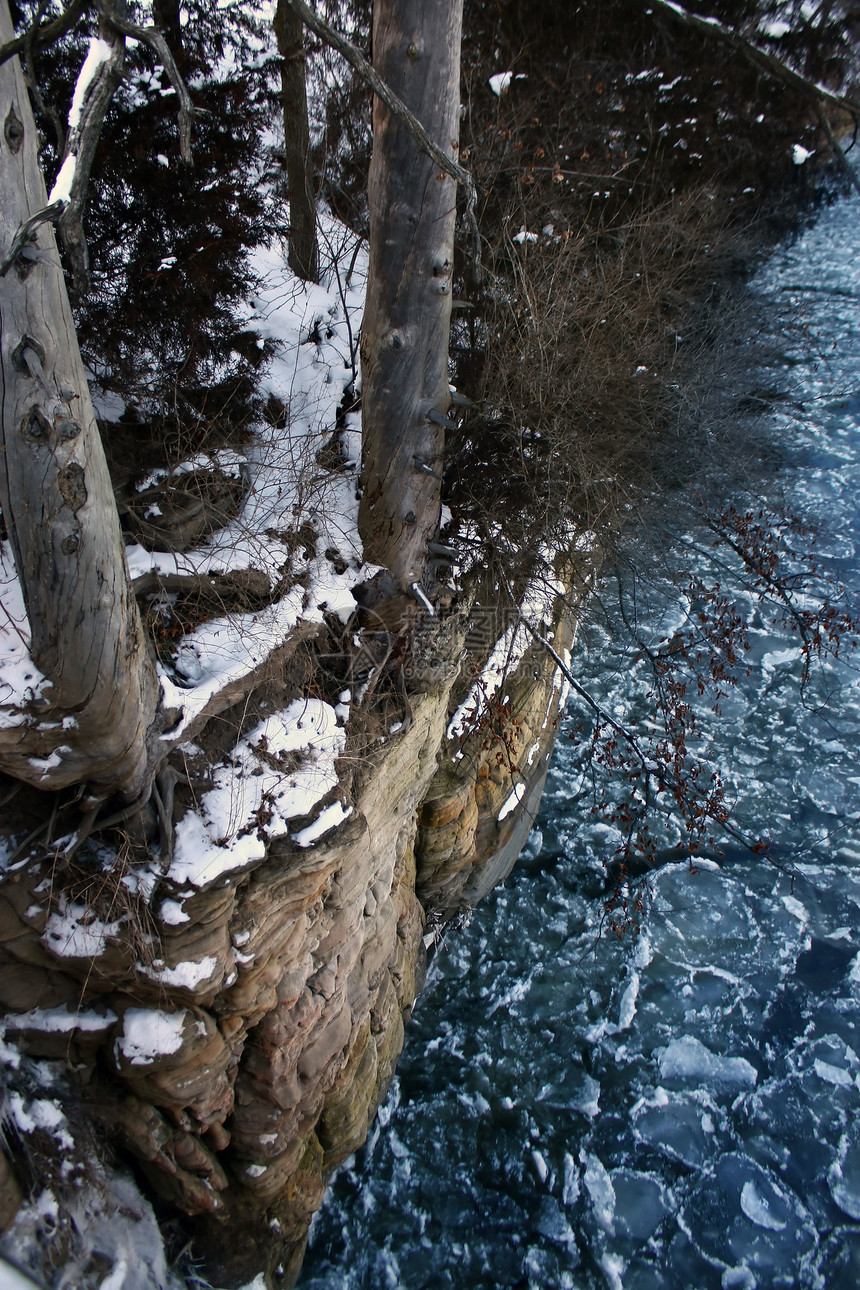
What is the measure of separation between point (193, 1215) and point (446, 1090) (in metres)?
2.24

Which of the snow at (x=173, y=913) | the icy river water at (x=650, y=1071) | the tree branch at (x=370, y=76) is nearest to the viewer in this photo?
the tree branch at (x=370, y=76)

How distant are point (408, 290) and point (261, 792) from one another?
2.69 m

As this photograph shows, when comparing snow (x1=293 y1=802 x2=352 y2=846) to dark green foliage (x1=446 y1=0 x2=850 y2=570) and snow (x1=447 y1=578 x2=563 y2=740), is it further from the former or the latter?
dark green foliage (x1=446 y1=0 x2=850 y2=570)

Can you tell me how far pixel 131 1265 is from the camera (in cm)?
376

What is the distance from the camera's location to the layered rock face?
11.3ft

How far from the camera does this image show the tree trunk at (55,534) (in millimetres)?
2287

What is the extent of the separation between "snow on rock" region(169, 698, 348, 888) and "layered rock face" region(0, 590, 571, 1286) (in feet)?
0.31

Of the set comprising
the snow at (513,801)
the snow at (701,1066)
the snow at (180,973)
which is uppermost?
the snow at (180,973)

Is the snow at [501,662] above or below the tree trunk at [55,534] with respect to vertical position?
below

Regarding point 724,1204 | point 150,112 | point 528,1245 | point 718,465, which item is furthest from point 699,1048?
point 150,112

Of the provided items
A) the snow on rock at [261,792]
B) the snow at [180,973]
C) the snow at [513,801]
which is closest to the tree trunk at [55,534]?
the snow on rock at [261,792]

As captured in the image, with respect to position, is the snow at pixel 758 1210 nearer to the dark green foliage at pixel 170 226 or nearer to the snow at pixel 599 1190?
the snow at pixel 599 1190

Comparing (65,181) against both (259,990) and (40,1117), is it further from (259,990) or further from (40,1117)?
(40,1117)

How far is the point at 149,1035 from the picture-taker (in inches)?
140
